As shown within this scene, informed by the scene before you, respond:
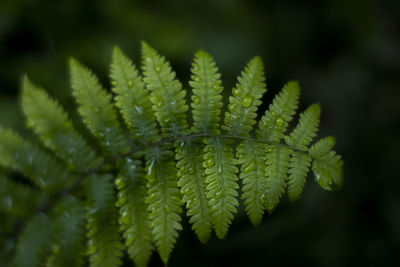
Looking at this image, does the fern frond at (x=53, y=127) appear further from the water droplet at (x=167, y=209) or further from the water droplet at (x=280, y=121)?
the water droplet at (x=280, y=121)

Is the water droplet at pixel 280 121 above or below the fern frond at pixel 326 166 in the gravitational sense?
above

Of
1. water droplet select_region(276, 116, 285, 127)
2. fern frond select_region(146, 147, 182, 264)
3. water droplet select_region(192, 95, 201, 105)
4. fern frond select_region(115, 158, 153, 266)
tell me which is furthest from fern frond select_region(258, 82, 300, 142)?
fern frond select_region(115, 158, 153, 266)

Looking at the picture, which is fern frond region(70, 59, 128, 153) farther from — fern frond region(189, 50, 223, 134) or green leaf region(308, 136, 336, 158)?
green leaf region(308, 136, 336, 158)

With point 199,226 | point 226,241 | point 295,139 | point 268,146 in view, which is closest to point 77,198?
point 199,226

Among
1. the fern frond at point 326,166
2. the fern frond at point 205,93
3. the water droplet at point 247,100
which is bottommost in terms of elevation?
the fern frond at point 326,166

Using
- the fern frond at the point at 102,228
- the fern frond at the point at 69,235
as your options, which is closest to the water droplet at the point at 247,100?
the fern frond at the point at 102,228

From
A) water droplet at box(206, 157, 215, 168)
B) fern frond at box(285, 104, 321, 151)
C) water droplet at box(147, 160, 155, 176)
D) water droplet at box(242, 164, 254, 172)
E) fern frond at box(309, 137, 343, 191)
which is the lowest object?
fern frond at box(309, 137, 343, 191)

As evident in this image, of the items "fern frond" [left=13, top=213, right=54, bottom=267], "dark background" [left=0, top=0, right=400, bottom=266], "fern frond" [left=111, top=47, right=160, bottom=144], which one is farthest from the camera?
"dark background" [left=0, top=0, right=400, bottom=266]

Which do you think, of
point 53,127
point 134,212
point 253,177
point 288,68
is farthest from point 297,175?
point 288,68
